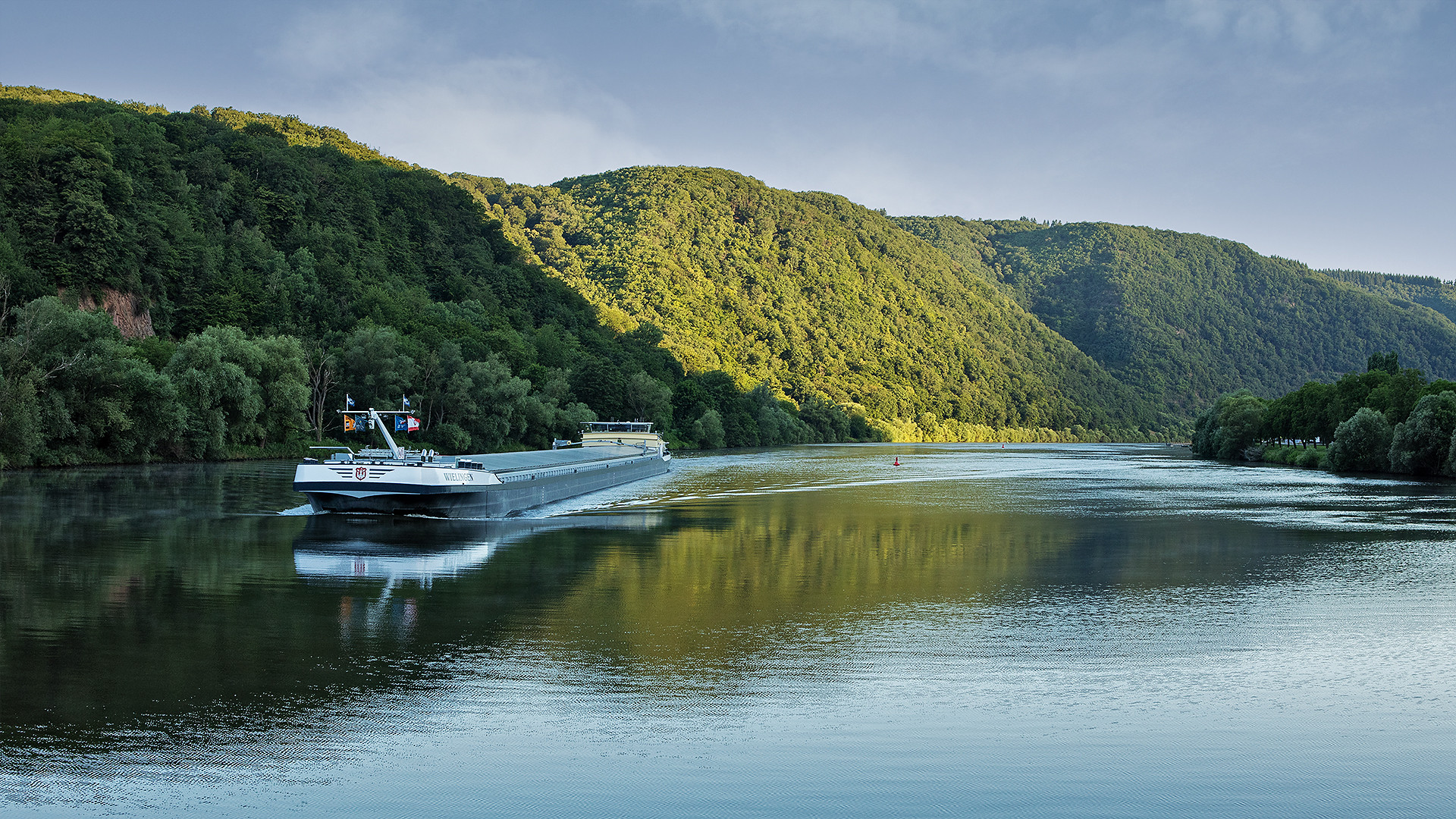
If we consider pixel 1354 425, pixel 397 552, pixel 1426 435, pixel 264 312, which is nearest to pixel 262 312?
pixel 264 312

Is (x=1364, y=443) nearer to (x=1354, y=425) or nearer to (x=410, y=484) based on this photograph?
(x=1354, y=425)

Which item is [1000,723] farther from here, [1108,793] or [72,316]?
[72,316]

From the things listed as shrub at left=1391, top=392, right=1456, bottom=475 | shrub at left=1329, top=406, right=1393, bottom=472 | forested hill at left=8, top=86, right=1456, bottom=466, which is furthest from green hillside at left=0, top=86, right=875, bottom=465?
shrub at left=1391, top=392, right=1456, bottom=475

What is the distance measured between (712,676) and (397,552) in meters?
17.2

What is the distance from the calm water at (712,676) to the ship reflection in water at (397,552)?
0.20 m

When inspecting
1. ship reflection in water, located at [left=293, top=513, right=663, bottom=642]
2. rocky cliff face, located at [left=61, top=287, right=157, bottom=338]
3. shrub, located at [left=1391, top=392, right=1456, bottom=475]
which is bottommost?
ship reflection in water, located at [left=293, top=513, right=663, bottom=642]

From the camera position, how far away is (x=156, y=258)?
10444 centimetres

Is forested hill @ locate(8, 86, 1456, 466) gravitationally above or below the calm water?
above

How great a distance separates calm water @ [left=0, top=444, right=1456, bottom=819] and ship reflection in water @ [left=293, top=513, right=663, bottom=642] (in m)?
0.20

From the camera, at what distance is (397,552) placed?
2870 cm

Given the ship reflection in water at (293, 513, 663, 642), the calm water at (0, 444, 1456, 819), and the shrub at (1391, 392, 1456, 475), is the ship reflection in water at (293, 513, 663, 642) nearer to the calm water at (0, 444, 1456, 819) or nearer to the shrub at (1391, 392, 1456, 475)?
the calm water at (0, 444, 1456, 819)

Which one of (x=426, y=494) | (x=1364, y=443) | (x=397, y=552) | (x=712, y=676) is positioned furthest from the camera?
(x=1364, y=443)

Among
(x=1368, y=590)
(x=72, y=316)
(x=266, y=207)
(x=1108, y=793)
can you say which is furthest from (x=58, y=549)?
(x=266, y=207)

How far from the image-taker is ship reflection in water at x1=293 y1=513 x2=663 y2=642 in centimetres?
1906
